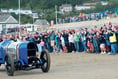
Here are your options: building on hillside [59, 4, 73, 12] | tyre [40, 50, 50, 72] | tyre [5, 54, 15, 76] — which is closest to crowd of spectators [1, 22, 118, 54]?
tyre [40, 50, 50, 72]

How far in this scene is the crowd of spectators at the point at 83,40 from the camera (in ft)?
73.3

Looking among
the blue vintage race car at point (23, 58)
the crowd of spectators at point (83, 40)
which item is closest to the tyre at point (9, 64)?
the blue vintage race car at point (23, 58)

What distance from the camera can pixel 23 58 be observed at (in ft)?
48.9

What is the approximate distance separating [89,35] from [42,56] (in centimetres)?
925

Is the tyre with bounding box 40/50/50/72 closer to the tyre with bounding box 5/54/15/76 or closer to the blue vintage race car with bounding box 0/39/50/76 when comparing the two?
the blue vintage race car with bounding box 0/39/50/76

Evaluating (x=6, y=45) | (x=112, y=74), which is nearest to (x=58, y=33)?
(x=6, y=45)

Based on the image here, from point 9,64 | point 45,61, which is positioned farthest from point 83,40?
point 9,64

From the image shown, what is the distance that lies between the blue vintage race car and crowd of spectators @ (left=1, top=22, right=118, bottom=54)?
16.1ft

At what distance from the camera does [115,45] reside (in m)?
22.1

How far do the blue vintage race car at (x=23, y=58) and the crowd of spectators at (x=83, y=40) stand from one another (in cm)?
492

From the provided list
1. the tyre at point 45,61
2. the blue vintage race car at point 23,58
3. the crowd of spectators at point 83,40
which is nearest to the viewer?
the blue vintage race car at point 23,58

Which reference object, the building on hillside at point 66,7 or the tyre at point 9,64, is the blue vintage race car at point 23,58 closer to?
the tyre at point 9,64

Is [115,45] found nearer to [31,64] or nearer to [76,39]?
[76,39]

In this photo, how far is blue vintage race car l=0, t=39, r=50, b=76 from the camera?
48.6 feet
